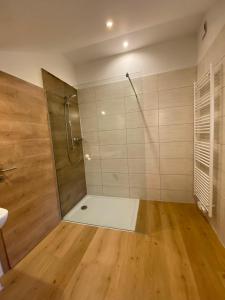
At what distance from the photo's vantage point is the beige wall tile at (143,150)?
2511 mm

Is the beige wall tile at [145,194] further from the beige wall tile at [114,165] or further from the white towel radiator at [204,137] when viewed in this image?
the white towel radiator at [204,137]

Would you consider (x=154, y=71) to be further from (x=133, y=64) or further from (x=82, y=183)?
(x=82, y=183)

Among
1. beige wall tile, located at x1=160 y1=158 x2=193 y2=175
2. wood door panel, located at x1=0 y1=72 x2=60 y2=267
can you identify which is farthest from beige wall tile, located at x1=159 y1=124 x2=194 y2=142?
wood door panel, located at x1=0 y1=72 x2=60 y2=267

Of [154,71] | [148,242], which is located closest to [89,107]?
[154,71]

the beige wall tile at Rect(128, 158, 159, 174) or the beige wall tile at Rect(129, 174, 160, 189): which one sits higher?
the beige wall tile at Rect(128, 158, 159, 174)

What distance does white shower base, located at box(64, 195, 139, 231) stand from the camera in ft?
6.81

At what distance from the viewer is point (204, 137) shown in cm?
197

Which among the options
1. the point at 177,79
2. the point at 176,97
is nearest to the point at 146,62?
the point at 177,79

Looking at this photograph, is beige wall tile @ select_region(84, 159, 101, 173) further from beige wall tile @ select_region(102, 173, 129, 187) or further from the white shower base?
the white shower base

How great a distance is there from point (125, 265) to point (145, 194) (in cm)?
138

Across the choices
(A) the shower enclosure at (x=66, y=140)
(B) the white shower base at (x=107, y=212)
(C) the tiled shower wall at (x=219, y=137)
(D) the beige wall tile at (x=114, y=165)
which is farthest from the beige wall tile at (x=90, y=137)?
(C) the tiled shower wall at (x=219, y=137)

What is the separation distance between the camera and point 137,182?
265 centimetres

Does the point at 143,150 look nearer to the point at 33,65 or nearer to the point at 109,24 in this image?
the point at 109,24

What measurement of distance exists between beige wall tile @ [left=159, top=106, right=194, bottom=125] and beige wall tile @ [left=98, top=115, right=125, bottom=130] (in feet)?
2.15
